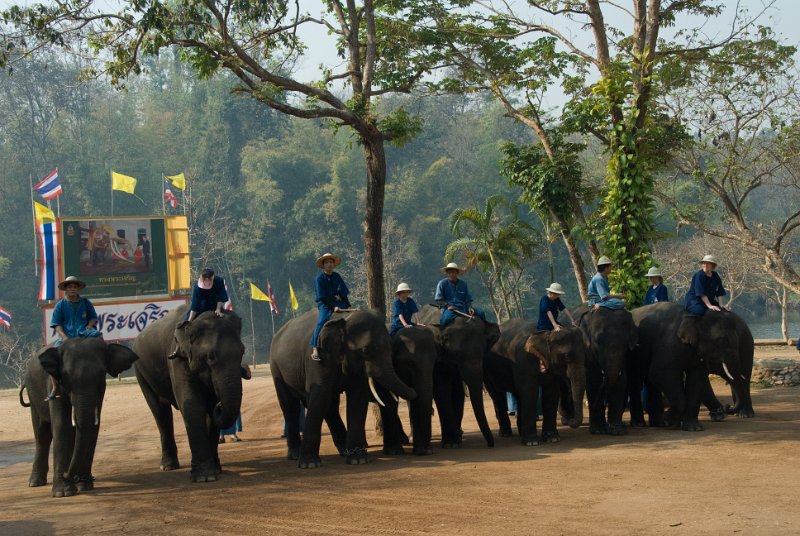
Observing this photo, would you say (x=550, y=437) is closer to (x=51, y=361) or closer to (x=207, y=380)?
(x=207, y=380)

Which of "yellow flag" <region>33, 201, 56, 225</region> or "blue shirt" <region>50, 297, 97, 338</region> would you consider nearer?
"blue shirt" <region>50, 297, 97, 338</region>

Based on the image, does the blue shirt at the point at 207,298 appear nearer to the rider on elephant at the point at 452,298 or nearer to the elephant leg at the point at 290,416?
the elephant leg at the point at 290,416

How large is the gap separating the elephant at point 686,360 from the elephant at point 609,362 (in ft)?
1.98

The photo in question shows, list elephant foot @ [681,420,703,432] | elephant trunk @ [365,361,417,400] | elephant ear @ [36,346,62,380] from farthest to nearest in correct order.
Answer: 1. elephant foot @ [681,420,703,432]
2. elephant trunk @ [365,361,417,400]
3. elephant ear @ [36,346,62,380]

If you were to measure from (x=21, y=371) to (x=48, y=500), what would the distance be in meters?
35.6

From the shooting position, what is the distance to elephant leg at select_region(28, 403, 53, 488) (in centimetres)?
1203

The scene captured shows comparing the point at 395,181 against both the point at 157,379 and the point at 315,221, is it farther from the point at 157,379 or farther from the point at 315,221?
the point at 157,379

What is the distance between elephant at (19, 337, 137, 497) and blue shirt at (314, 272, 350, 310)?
8.05 feet


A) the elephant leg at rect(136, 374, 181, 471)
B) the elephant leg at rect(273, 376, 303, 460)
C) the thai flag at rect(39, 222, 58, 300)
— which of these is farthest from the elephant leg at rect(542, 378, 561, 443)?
the thai flag at rect(39, 222, 58, 300)

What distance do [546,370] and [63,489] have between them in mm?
6222

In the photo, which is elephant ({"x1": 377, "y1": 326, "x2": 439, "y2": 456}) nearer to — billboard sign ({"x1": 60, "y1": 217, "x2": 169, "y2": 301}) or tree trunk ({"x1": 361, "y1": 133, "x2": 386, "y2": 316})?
tree trunk ({"x1": 361, "y1": 133, "x2": 386, "y2": 316})

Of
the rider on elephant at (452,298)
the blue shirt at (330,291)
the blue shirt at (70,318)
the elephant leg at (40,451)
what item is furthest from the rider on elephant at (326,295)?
the elephant leg at (40,451)

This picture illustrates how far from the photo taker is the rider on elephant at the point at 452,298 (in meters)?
14.0

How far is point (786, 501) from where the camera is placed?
880 cm
